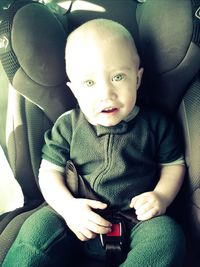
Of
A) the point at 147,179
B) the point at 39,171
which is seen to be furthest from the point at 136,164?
the point at 39,171

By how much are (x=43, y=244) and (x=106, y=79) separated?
0.46 meters

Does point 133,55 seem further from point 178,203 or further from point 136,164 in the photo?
point 178,203

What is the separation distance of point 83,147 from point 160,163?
0.25m

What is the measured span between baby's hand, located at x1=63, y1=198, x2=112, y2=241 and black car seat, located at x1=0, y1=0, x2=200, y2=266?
0.17 metres

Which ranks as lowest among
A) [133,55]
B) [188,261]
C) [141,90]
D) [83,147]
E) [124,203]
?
[188,261]

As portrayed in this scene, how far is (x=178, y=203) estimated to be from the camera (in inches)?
44.8

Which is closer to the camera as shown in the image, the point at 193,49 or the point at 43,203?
the point at 193,49

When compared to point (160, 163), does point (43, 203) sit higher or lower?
lower

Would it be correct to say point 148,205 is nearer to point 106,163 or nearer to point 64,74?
point 106,163

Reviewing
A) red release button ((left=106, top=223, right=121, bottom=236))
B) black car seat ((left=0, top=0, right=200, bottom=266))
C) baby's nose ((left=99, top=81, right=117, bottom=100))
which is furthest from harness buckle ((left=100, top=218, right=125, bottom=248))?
baby's nose ((left=99, top=81, right=117, bottom=100))

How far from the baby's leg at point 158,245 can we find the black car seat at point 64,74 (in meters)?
0.12

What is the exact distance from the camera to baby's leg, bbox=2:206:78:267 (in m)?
0.90

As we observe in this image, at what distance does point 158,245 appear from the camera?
896 mm

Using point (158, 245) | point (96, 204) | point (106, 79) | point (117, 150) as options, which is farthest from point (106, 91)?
point (158, 245)
